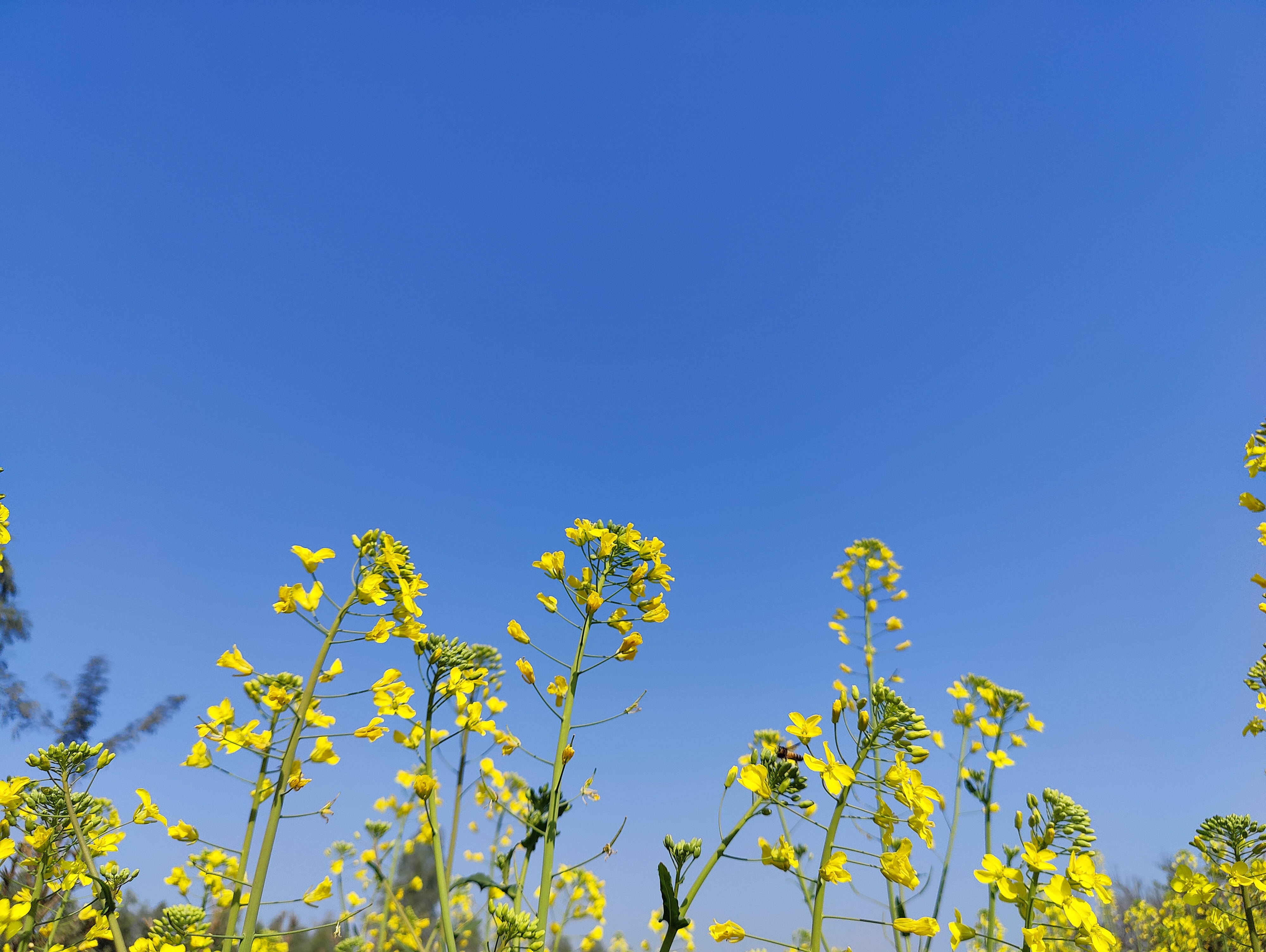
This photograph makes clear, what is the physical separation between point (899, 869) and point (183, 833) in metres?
2.78

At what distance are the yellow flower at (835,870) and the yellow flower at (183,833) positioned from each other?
8.21 feet

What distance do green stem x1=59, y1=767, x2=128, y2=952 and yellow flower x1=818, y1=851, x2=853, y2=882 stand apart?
2336 millimetres

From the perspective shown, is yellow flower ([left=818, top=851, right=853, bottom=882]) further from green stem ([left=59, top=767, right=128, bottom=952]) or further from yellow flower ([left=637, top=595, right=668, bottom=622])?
green stem ([left=59, top=767, right=128, bottom=952])

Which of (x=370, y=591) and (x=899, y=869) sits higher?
(x=370, y=591)

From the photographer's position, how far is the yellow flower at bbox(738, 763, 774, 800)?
185 centimetres

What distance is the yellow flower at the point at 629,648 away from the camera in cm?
223

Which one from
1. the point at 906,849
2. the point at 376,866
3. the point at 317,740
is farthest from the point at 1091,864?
the point at 317,740

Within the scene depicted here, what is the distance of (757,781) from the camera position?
1.88 meters

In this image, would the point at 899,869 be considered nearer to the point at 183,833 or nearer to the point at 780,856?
the point at 780,856

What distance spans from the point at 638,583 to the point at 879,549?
15.6 ft

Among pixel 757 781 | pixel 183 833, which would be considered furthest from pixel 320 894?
pixel 757 781

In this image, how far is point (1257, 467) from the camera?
3473 millimetres

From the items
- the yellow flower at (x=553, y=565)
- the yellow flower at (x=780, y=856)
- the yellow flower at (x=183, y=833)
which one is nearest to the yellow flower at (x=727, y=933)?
the yellow flower at (x=780, y=856)

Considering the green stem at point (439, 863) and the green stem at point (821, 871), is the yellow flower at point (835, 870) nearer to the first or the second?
the green stem at point (821, 871)
